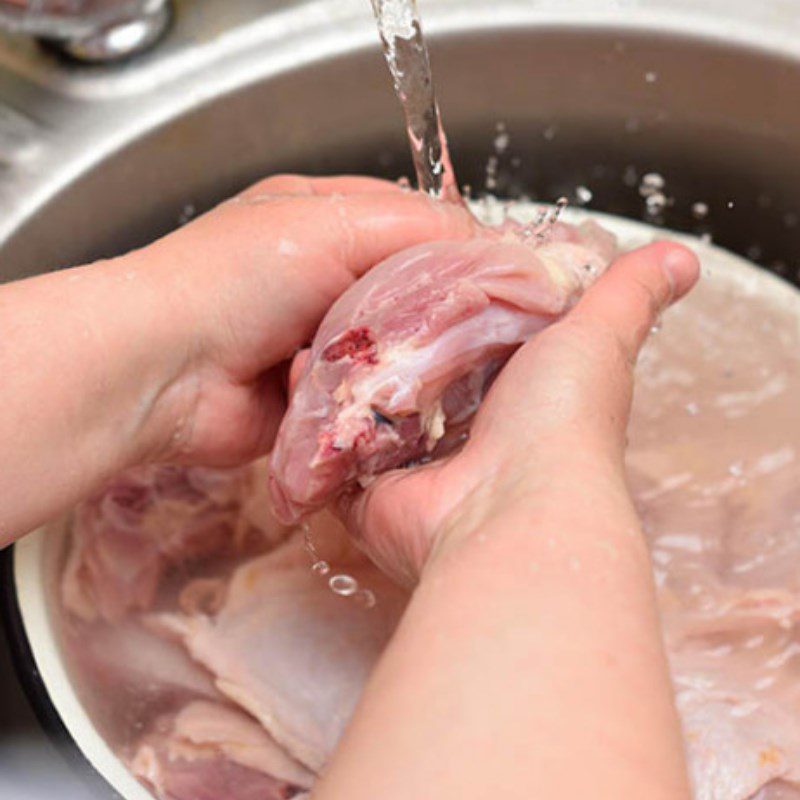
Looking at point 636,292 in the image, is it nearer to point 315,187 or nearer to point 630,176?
point 315,187

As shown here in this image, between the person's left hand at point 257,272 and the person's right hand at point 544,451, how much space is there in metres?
0.13

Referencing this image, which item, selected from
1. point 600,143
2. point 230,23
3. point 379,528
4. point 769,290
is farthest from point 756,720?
point 230,23

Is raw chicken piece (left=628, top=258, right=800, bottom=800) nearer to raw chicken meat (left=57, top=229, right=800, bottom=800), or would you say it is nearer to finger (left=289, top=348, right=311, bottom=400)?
raw chicken meat (left=57, top=229, right=800, bottom=800)

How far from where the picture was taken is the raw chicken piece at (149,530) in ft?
2.57

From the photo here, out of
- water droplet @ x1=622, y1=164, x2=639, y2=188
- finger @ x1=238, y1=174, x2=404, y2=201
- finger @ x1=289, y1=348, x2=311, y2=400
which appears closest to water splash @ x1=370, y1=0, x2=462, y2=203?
finger @ x1=238, y1=174, x2=404, y2=201

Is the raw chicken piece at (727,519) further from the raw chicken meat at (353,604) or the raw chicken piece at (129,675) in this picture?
the raw chicken piece at (129,675)

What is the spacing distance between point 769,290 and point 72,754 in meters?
0.60

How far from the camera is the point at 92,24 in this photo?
967 mm

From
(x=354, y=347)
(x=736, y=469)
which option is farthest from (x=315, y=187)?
(x=736, y=469)

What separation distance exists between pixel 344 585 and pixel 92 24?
1.72 feet

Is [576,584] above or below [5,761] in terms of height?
above

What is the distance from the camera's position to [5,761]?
0.64 meters

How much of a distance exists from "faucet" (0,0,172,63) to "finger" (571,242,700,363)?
20.7 inches

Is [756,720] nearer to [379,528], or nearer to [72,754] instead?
[379,528]
